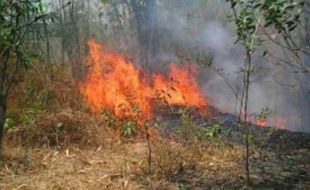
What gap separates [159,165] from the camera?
19.3 ft

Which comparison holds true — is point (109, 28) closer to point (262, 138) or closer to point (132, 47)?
point (132, 47)

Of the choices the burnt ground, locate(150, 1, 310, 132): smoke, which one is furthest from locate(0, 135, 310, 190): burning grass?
locate(150, 1, 310, 132): smoke

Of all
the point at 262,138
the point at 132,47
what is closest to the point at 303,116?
the point at 132,47

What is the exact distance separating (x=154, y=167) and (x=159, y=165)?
146mm

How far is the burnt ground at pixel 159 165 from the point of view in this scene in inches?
216

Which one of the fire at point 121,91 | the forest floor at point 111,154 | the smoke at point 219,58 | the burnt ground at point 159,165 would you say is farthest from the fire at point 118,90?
the smoke at point 219,58

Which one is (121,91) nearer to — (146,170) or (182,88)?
(182,88)

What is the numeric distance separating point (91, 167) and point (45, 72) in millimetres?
3286

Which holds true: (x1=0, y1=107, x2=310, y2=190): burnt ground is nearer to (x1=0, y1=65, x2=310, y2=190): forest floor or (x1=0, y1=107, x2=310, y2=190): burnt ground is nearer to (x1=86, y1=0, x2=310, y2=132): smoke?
(x1=0, y1=65, x2=310, y2=190): forest floor

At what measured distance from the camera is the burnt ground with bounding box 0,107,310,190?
5.50 metres

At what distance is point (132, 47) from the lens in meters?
20.0

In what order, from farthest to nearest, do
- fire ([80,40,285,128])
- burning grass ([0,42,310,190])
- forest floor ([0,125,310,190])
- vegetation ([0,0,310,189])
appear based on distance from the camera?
fire ([80,40,285,128]), burning grass ([0,42,310,190]), forest floor ([0,125,310,190]), vegetation ([0,0,310,189])

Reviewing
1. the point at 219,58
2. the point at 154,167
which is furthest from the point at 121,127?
the point at 219,58

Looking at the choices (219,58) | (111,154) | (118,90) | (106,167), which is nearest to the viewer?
(106,167)
